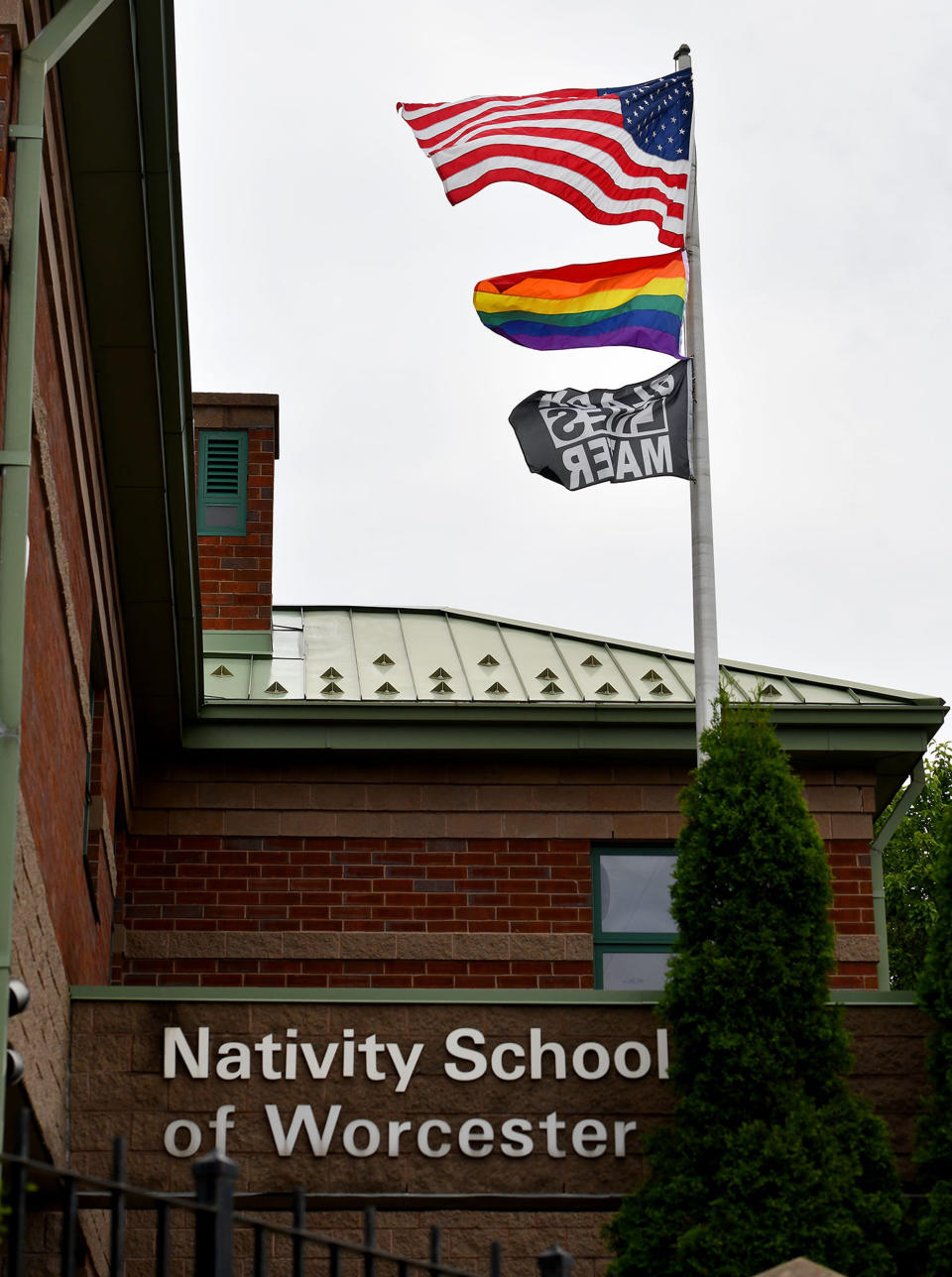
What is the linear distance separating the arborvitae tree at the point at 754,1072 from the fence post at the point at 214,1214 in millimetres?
5076

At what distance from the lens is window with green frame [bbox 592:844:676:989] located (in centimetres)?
1394

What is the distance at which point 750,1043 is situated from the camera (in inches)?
377

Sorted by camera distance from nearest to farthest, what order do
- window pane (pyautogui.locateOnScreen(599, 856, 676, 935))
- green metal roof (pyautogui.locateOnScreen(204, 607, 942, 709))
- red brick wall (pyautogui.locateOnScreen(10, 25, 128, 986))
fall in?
red brick wall (pyautogui.locateOnScreen(10, 25, 128, 986))
window pane (pyautogui.locateOnScreen(599, 856, 676, 935))
green metal roof (pyautogui.locateOnScreen(204, 607, 942, 709))

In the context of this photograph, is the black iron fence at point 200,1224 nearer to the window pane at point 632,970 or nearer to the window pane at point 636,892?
the window pane at point 632,970

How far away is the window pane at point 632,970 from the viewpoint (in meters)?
13.9

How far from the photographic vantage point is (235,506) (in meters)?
17.4

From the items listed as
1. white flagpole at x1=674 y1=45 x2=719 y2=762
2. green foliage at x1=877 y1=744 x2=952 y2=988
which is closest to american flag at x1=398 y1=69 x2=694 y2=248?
white flagpole at x1=674 y1=45 x2=719 y2=762

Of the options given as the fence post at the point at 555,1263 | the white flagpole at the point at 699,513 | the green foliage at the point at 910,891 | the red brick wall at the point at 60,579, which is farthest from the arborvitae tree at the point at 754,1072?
the green foliage at the point at 910,891

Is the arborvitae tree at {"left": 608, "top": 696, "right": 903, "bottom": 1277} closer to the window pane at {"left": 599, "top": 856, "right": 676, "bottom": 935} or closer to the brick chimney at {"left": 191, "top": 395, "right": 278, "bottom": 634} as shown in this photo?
the window pane at {"left": 599, "top": 856, "right": 676, "bottom": 935}

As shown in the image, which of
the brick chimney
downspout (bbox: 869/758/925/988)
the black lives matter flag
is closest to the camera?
the black lives matter flag

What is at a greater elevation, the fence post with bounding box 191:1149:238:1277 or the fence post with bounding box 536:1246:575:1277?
the fence post with bounding box 191:1149:238:1277

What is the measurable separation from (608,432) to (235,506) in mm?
6359

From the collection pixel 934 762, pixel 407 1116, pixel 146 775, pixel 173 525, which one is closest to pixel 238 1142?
pixel 407 1116

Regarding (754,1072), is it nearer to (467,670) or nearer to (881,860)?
(881,860)
